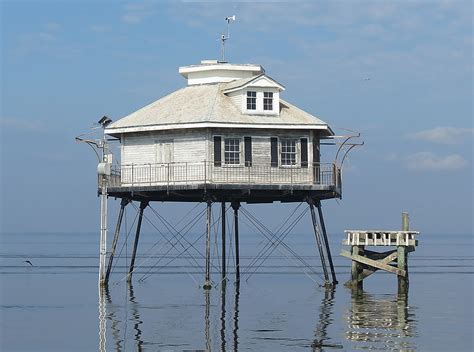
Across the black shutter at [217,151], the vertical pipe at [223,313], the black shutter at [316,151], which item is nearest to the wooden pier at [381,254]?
the black shutter at [316,151]

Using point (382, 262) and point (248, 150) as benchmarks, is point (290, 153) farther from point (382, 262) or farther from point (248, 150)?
point (382, 262)

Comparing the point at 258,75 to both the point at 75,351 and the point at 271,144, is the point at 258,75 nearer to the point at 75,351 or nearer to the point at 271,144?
the point at 271,144

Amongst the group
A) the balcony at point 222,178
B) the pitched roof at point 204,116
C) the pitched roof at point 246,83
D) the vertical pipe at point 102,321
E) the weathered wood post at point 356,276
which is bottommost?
the vertical pipe at point 102,321

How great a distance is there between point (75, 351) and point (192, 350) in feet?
12.1

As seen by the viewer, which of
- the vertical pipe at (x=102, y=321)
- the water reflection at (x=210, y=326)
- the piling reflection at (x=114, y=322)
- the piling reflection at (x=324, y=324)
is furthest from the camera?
the vertical pipe at (x=102, y=321)

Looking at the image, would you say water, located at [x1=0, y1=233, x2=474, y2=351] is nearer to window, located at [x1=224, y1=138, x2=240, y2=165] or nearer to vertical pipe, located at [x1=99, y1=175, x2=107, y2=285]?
vertical pipe, located at [x1=99, y1=175, x2=107, y2=285]

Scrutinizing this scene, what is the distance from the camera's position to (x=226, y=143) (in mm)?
48625

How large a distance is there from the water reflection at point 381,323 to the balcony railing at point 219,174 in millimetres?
5873

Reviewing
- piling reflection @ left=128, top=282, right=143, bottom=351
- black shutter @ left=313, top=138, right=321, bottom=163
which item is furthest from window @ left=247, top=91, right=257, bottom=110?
piling reflection @ left=128, top=282, right=143, bottom=351

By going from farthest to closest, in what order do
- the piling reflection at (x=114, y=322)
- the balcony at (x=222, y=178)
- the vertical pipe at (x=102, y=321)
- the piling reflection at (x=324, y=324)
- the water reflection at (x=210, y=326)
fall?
the balcony at (x=222, y=178) → the vertical pipe at (x=102, y=321) → the piling reflection at (x=114, y=322) → the water reflection at (x=210, y=326) → the piling reflection at (x=324, y=324)

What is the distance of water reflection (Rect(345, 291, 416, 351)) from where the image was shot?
32.4 meters

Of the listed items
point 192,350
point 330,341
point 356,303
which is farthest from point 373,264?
point 192,350

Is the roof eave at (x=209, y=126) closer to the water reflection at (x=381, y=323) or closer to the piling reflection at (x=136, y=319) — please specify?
the piling reflection at (x=136, y=319)

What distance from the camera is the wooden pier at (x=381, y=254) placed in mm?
48844
